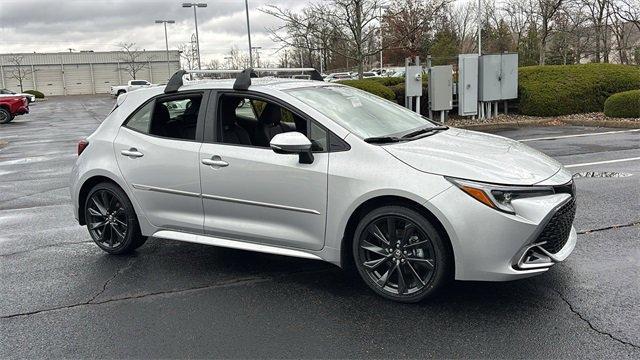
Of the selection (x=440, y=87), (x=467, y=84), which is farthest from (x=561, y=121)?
(x=440, y=87)

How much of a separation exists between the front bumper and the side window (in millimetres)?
967

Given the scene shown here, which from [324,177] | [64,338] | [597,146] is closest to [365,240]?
[324,177]

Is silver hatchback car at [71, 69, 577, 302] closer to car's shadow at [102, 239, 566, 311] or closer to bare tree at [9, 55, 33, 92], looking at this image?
car's shadow at [102, 239, 566, 311]

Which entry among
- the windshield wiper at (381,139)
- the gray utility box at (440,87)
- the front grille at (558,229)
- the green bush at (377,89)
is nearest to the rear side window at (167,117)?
the windshield wiper at (381,139)

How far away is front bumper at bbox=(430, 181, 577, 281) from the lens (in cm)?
359

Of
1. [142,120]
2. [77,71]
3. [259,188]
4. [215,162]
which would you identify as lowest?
[259,188]

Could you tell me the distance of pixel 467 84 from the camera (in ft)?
56.6

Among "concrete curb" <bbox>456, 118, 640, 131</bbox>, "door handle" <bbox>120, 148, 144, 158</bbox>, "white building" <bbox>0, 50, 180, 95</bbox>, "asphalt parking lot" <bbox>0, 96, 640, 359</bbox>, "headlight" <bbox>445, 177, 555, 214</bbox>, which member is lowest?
"asphalt parking lot" <bbox>0, 96, 640, 359</bbox>

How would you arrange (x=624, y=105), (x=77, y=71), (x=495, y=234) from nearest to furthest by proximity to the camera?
1. (x=495, y=234)
2. (x=624, y=105)
3. (x=77, y=71)

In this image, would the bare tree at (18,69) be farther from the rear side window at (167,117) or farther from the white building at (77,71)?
the rear side window at (167,117)

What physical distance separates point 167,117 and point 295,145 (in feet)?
5.73

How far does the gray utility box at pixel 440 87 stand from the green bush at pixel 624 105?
4514mm

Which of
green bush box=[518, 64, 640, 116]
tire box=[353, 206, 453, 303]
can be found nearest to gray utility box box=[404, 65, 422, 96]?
green bush box=[518, 64, 640, 116]

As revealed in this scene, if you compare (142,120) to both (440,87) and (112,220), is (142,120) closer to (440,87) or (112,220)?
(112,220)
